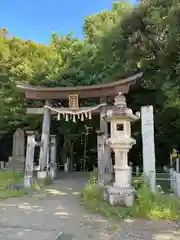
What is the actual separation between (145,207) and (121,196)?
3.03 ft

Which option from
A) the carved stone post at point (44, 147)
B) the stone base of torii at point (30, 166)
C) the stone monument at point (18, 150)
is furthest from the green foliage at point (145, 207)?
the stone monument at point (18, 150)

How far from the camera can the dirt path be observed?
202 inches

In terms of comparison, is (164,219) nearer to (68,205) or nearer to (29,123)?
(68,205)

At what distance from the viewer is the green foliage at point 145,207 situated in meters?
6.58

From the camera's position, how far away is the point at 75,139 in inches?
787

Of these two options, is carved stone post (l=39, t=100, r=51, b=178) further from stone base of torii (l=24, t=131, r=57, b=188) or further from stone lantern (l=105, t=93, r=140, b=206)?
stone lantern (l=105, t=93, r=140, b=206)

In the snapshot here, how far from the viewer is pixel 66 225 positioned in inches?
232

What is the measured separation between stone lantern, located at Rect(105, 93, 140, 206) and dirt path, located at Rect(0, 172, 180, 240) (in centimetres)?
106

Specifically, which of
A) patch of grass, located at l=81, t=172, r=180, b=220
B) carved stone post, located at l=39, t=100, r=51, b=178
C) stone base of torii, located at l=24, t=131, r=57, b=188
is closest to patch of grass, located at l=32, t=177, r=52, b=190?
stone base of torii, located at l=24, t=131, r=57, b=188

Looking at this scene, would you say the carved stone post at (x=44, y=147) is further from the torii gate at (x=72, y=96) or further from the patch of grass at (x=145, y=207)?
the patch of grass at (x=145, y=207)

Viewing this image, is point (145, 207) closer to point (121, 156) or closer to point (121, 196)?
point (121, 196)

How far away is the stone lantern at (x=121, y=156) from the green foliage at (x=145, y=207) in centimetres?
26

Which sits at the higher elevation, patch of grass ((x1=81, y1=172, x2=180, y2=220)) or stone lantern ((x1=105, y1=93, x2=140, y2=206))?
stone lantern ((x1=105, y1=93, x2=140, y2=206))

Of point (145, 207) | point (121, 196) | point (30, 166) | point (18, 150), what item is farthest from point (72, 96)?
point (145, 207)
